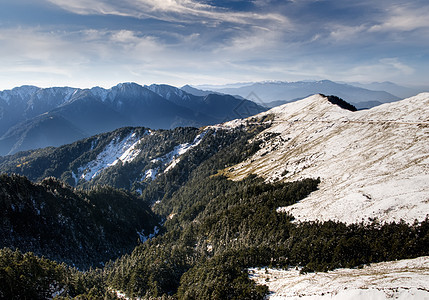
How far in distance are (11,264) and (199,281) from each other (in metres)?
80.5

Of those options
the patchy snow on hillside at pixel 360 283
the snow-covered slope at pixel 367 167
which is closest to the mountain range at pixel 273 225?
the snow-covered slope at pixel 367 167

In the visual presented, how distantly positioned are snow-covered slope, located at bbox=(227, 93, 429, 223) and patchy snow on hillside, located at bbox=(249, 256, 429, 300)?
2467cm

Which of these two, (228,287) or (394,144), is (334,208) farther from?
(394,144)

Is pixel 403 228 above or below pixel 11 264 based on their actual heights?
above

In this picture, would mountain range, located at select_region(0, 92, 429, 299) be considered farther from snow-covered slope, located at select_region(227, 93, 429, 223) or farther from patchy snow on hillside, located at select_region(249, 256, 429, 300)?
patchy snow on hillside, located at select_region(249, 256, 429, 300)

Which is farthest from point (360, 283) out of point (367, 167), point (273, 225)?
point (367, 167)

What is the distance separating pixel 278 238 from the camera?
9731cm

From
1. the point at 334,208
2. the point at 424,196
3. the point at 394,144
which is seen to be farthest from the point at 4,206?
the point at 394,144

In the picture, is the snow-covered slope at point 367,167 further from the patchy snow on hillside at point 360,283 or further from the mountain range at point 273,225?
the patchy snow on hillside at point 360,283

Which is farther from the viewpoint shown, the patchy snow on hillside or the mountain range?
the mountain range

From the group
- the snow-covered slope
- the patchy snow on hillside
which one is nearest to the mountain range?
the snow-covered slope

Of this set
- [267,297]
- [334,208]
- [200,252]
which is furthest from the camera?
Result: [200,252]

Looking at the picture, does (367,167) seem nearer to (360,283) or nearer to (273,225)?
(273,225)

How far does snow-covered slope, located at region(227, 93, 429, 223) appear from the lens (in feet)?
275
